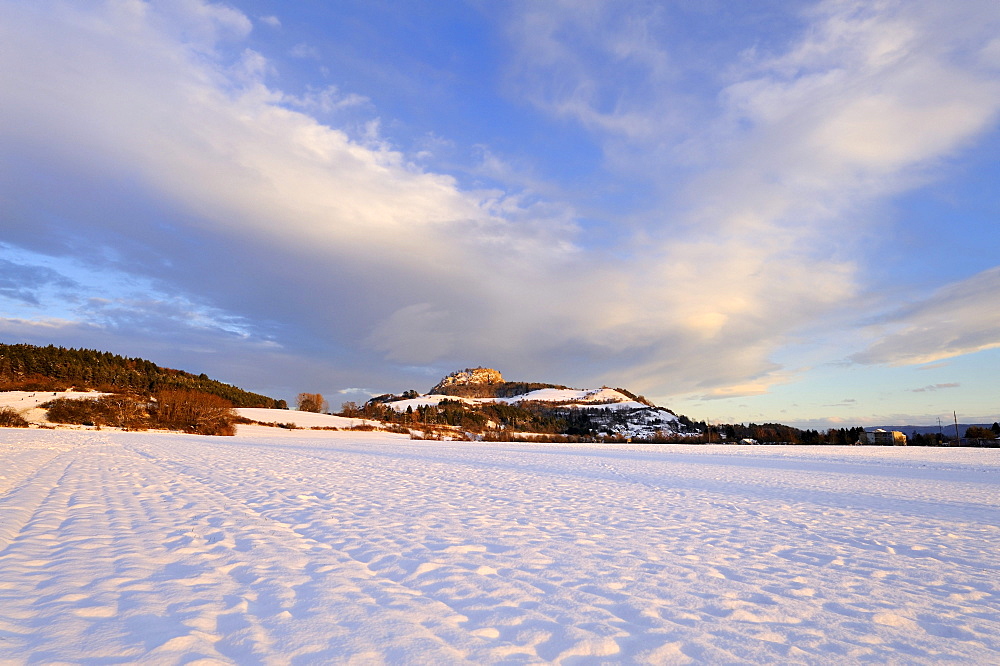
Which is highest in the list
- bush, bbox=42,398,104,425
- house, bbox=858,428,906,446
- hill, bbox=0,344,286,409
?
hill, bbox=0,344,286,409

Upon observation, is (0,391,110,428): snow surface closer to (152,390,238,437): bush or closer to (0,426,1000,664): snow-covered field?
(152,390,238,437): bush

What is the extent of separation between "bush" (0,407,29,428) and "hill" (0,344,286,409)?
27.4 metres

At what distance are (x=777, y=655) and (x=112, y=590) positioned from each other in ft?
18.2

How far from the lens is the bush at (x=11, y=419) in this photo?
41750mm

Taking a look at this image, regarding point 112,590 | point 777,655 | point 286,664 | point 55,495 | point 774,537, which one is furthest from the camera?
point 55,495

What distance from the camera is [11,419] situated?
4241 cm

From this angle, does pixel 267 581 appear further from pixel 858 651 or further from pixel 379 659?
pixel 858 651

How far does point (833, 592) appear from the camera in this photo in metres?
5.16

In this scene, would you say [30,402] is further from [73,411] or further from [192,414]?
[192,414]

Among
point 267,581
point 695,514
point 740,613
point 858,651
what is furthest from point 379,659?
point 695,514

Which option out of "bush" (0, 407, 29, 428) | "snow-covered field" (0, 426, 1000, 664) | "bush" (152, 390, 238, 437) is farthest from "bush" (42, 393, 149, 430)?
"snow-covered field" (0, 426, 1000, 664)

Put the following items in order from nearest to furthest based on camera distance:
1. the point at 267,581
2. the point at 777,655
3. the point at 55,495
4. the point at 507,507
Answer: the point at 777,655
the point at 267,581
the point at 55,495
the point at 507,507

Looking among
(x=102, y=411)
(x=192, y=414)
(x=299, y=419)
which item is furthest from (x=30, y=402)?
(x=299, y=419)

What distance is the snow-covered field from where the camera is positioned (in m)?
3.62
